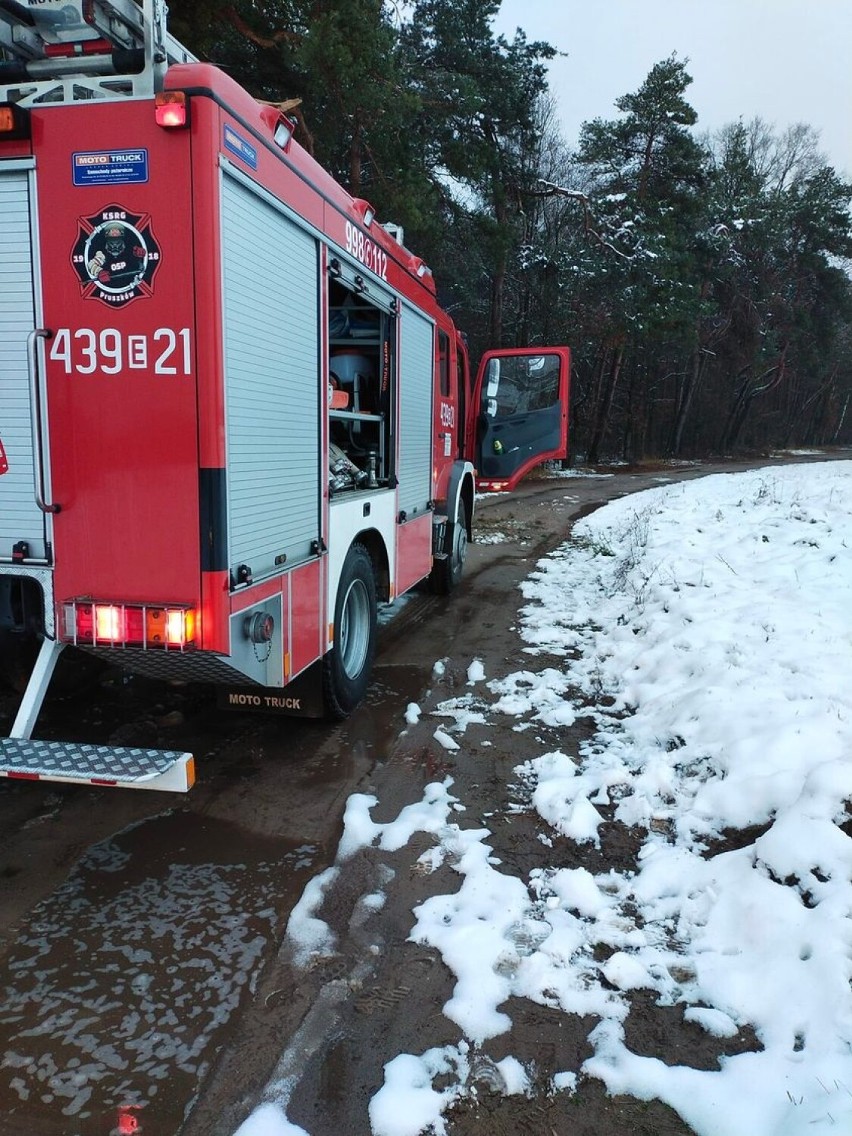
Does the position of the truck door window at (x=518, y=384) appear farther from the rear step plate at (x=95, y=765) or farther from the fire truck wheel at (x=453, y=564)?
the rear step plate at (x=95, y=765)

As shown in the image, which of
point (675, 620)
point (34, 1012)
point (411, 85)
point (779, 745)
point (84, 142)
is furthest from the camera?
point (411, 85)

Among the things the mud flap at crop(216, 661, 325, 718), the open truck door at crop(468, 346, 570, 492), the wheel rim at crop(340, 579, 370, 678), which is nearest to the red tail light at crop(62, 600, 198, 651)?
the mud flap at crop(216, 661, 325, 718)

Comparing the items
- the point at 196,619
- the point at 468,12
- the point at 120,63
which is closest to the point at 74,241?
the point at 120,63

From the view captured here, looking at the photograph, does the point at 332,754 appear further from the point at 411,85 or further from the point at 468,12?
the point at 468,12

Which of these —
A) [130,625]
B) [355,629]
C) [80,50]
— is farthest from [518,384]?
[130,625]

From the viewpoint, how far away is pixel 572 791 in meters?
4.12

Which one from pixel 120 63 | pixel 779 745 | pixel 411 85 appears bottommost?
pixel 779 745

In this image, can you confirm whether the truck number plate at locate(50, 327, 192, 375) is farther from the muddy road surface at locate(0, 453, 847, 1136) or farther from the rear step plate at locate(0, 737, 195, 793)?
the muddy road surface at locate(0, 453, 847, 1136)

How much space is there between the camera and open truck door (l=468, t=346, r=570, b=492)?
31.8 feet

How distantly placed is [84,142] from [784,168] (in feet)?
178

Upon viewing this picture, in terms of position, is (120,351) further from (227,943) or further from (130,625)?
(227,943)

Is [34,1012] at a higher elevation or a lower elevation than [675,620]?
lower

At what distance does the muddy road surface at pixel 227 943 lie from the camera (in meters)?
2.30

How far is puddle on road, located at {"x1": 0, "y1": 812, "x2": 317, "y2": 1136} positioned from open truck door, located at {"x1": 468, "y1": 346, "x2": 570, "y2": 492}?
6971 mm
